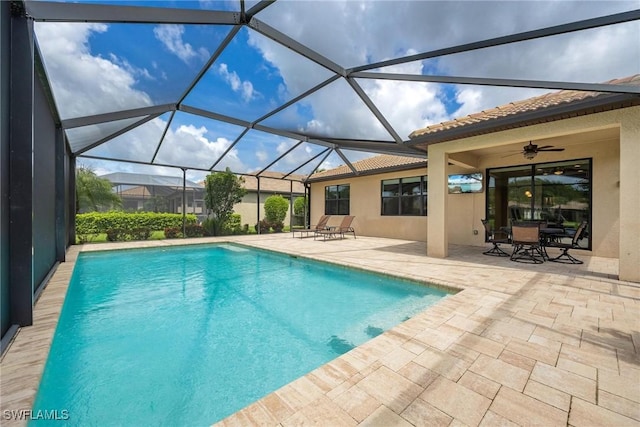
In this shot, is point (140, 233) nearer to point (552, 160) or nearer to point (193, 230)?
point (193, 230)

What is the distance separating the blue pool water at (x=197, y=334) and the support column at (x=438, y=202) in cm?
257

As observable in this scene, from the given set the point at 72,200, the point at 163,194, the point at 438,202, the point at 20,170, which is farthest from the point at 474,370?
the point at 163,194

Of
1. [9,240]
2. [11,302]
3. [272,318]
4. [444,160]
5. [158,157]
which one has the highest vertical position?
[158,157]

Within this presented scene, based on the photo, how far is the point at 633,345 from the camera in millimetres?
2707

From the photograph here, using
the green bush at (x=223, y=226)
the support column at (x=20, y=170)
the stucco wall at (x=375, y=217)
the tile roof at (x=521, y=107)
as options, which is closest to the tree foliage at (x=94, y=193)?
the green bush at (x=223, y=226)

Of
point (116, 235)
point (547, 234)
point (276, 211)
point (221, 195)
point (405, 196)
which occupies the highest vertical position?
point (221, 195)

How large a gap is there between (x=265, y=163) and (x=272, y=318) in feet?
32.3

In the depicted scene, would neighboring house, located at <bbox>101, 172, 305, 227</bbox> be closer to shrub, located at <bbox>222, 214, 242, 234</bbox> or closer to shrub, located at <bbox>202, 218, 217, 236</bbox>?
shrub, located at <bbox>222, 214, 242, 234</bbox>

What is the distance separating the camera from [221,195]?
45.2ft

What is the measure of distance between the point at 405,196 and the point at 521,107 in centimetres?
647

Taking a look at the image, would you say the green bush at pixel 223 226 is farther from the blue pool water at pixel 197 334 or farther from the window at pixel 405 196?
the window at pixel 405 196

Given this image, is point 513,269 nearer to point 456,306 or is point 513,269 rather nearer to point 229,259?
point 456,306

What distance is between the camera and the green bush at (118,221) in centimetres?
1150

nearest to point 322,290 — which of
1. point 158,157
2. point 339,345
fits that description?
point 339,345
